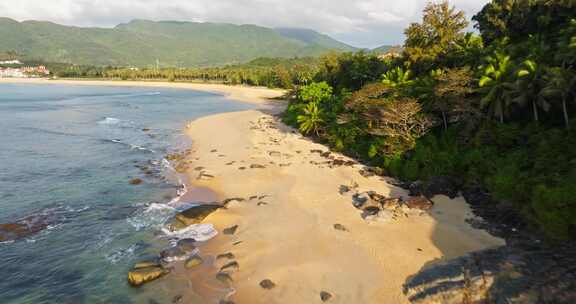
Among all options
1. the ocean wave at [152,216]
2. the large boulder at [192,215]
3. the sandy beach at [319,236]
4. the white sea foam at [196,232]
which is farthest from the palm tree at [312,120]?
the white sea foam at [196,232]

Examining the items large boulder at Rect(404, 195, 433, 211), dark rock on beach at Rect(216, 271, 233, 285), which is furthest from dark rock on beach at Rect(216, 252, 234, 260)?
large boulder at Rect(404, 195, 433, 211)

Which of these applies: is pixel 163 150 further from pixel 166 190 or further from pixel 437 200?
pixel 437 200

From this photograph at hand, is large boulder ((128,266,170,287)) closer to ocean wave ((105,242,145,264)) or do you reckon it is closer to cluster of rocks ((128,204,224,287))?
cluster of rocks ((128,204,224,287))

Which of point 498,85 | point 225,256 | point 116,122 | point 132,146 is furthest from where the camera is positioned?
point 116,122

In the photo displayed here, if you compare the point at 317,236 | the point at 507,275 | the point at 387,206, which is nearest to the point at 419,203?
the point at 387,206

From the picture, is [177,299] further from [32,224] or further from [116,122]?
[116,122]

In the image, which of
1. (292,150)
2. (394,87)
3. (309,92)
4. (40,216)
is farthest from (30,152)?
(394,87)
